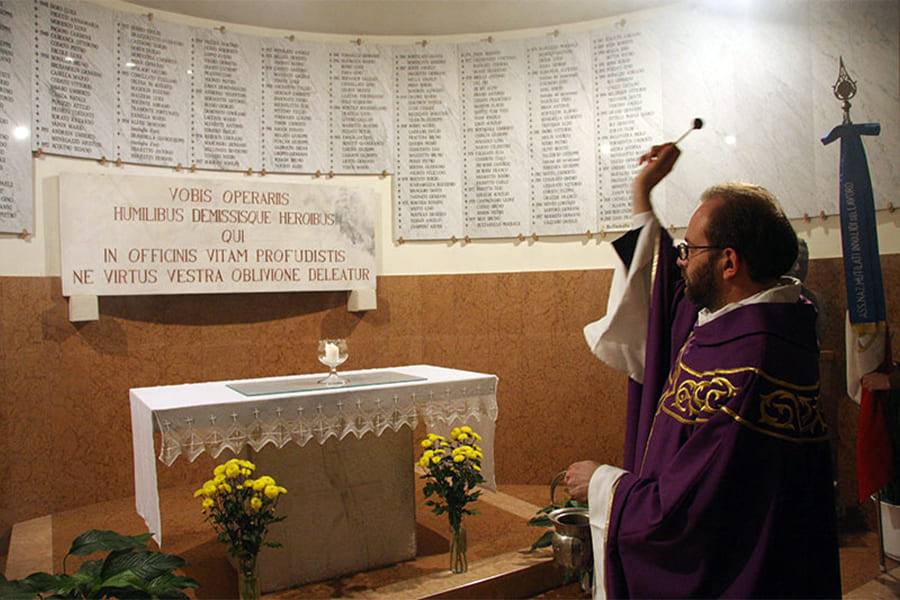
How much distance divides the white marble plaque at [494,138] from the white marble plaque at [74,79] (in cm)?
272

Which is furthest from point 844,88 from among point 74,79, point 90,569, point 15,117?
point 15,117

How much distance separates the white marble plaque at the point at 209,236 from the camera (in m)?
4.84

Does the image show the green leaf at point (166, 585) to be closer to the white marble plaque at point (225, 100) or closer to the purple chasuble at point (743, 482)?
the purple chasuble at point (743, 482)

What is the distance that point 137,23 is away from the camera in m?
5.11

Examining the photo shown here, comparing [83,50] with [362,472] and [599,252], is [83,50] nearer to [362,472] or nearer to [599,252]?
[362,472]

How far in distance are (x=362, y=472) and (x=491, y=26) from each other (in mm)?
3872

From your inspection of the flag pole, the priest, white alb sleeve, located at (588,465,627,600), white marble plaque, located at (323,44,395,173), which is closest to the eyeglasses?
the priest

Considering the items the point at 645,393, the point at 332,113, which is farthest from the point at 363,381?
the point at 332,113

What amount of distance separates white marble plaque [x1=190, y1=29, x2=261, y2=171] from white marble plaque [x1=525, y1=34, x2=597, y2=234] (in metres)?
2.25

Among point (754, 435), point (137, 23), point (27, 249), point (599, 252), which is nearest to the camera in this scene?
point (754, 435)

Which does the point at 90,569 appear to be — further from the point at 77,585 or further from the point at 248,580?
the point at 248,580

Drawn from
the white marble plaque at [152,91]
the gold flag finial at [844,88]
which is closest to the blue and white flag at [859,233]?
the gold flag finial at [844,88]

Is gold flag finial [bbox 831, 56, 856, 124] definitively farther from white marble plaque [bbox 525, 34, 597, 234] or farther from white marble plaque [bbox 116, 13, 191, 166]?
white marble plaque [bbox 116, 13, 191, 166]

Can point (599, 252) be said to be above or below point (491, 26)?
below
